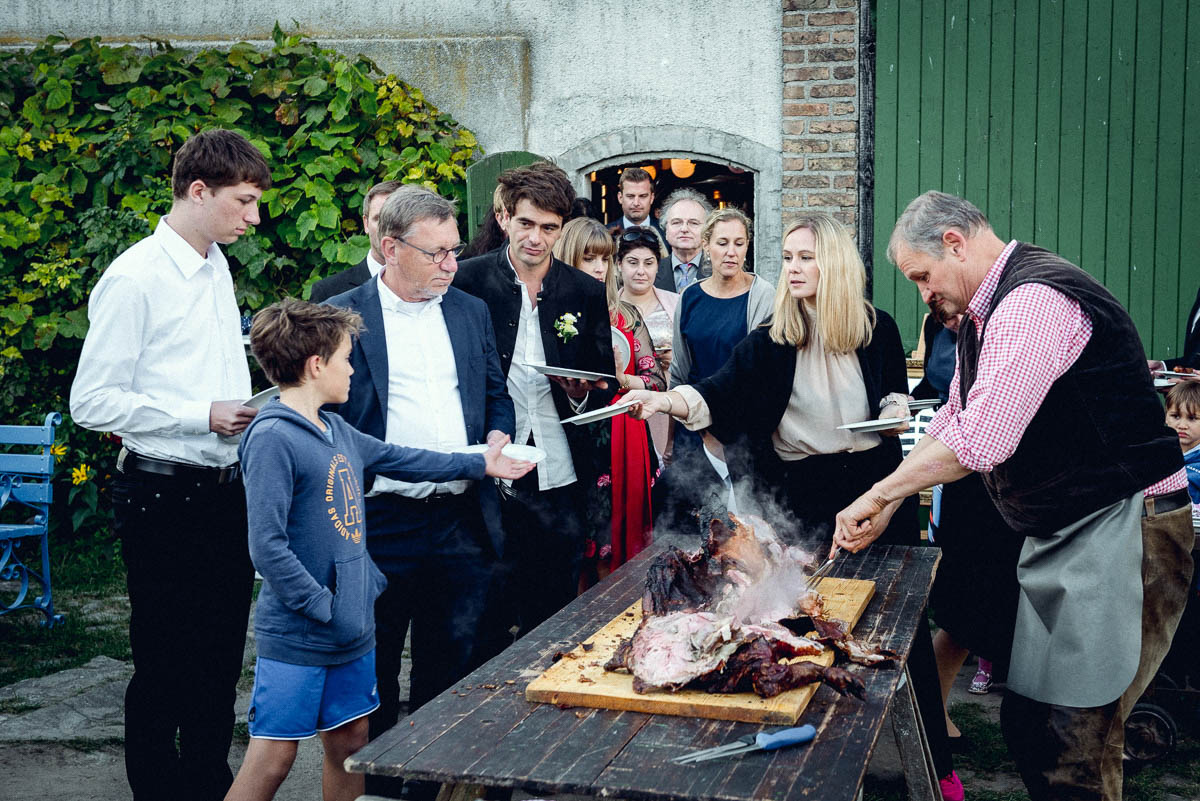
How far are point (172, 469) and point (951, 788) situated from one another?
9.61ft

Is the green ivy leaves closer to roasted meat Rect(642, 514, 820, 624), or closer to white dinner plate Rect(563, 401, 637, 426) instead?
white dinner plate Rect(563, 401, 637, 426)

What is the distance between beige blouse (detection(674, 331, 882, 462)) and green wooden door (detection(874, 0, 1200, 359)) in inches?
127

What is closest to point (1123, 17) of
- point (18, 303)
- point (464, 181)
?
point (464, 181)

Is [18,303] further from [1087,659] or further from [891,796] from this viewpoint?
[1087,659]

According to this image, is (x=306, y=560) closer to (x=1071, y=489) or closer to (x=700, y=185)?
(x=1071, y=489)

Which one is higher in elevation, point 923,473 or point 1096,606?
point 923,473

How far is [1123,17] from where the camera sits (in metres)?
6.82

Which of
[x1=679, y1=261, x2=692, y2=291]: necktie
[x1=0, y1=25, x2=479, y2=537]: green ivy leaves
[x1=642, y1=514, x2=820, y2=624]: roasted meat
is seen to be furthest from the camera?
[x1=0, y1=25, x2=479, y2=537]: green ivy leaves

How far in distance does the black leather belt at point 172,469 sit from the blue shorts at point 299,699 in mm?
665

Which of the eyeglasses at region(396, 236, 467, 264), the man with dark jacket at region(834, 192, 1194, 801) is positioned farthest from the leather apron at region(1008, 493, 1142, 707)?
the eyeglasses at region(396, 236, 467, 264)

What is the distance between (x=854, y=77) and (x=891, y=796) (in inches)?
186

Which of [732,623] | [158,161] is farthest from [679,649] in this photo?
[158,161]

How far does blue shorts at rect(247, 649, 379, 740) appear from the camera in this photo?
301cm

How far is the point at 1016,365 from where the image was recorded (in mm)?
2953
